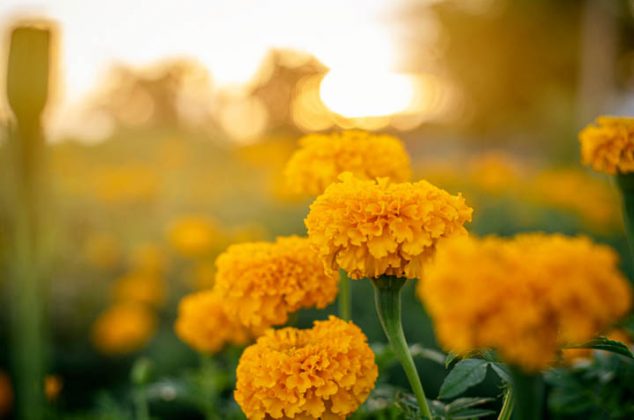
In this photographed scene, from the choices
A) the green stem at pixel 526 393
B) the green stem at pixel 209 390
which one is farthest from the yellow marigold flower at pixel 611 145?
the green stem at pixel 209 390

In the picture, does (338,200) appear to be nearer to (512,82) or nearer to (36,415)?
(36,415)

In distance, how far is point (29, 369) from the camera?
1.33m

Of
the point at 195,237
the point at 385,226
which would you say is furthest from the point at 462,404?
the point at 195,237

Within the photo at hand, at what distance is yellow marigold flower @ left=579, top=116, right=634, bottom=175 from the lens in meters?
1.22

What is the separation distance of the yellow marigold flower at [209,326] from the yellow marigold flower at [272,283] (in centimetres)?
29

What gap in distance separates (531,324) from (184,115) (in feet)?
21.8

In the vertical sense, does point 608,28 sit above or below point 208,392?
above

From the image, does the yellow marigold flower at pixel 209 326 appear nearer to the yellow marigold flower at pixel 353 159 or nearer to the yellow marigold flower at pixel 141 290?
the yellow marigold flower at pixel 353 159

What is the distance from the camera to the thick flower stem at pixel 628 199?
Result: 1298 millimetres

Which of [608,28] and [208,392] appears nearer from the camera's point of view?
[208,392]

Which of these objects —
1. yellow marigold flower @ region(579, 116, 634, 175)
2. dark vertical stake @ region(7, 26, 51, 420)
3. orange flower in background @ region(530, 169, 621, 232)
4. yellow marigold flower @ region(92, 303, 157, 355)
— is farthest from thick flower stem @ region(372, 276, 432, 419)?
orange flower in background @ region(530, 169, 621, 232)

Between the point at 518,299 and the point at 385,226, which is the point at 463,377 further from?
the point at 518,299

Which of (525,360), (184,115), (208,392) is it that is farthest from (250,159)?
(525,360)

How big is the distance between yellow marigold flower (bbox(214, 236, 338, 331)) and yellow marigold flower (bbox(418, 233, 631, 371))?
52cm
